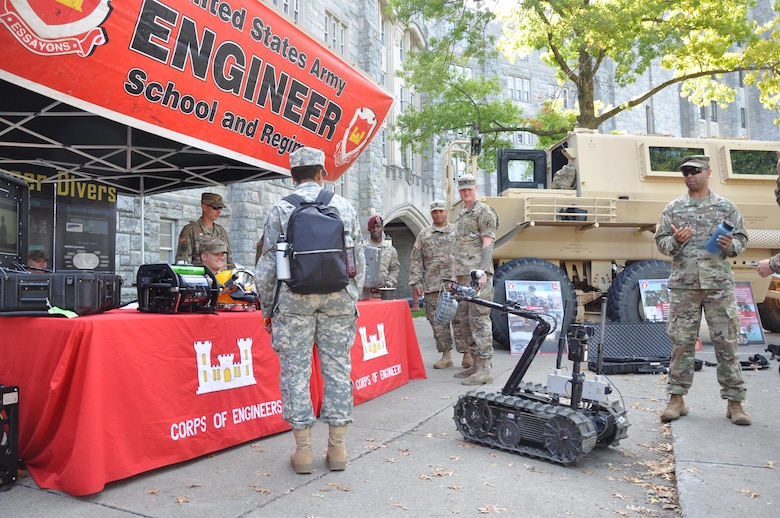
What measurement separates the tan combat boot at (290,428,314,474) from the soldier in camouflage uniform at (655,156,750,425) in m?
2.74

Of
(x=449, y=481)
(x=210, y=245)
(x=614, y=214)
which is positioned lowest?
(x=449, y=481)

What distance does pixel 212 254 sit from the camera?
567 cm

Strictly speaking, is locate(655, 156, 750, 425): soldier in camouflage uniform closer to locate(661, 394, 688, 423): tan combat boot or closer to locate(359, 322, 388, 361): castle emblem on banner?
locate(661, 394, 688, 423): tan combat boot

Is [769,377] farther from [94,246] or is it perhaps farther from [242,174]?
[94,246]

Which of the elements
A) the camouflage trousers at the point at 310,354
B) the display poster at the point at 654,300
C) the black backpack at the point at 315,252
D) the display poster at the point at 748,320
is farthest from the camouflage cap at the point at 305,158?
the display poster at the point at 748,320

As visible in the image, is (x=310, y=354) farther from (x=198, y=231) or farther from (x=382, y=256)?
(x=382, y=256)

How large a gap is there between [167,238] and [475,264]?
7873 millimetres

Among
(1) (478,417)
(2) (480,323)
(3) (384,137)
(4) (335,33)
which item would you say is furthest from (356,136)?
(3) (384,137)

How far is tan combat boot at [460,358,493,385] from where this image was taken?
598 centimetres

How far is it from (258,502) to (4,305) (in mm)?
1685

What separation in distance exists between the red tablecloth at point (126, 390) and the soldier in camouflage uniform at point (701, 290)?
310cm

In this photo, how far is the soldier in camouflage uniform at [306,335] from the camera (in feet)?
11.3

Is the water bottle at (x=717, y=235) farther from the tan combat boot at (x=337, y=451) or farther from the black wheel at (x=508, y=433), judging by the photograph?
the tan combat boot at (x=337, y=451)

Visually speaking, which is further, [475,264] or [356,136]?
[356,136]
